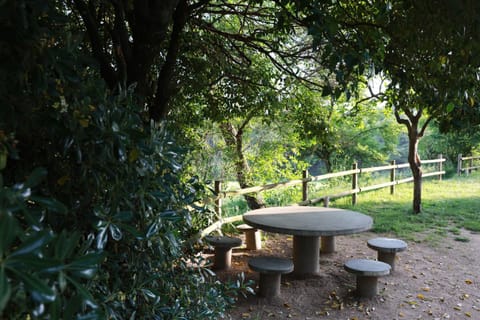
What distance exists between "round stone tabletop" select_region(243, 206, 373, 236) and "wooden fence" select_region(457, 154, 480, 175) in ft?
42.7

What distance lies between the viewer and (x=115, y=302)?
1564 mm

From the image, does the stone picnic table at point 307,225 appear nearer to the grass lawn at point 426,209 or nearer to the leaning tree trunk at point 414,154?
the grass lawn at point 426,209

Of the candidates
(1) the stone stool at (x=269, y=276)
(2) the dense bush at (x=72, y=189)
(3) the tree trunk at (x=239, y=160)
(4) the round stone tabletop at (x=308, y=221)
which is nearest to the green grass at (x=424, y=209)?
(3) the tree trunk at (x=239, y=160)

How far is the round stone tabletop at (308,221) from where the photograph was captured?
4.61m

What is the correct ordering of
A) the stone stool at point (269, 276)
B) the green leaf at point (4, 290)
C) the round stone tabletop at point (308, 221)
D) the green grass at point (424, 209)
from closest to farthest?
the green leaf at point (4, 290), the stone stool at point (269, 276), the round stone tabletop at point (308, 221), the green grass at point (424, 209)

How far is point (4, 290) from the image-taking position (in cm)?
62

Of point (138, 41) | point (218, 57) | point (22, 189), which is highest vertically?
point (218, 57)

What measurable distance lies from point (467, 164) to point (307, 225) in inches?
606

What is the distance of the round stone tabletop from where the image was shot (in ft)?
15.1

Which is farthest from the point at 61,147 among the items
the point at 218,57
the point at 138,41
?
the point at 218,57

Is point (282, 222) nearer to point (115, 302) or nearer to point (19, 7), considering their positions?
point (115, 302)

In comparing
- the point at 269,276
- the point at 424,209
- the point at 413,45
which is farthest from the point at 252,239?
the point at 424,209

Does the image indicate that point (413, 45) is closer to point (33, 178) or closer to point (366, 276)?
point (33, 178)

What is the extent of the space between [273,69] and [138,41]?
3745mm
